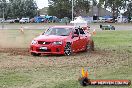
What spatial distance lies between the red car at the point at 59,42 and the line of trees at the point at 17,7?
9933cm

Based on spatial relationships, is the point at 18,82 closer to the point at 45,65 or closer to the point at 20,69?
the point at 20,69

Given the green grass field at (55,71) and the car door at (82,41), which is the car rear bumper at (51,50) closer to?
the green grass field at (55,71)

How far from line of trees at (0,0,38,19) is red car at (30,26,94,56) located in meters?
99.3

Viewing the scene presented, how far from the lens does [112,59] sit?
56.2ft

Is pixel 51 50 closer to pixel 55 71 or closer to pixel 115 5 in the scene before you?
pixel 55 71

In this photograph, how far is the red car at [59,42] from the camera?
18828 mm

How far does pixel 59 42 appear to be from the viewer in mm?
18922

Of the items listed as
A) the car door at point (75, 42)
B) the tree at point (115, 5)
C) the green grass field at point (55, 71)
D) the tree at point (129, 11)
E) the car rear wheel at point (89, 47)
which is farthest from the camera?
the tree at point (129, 11)

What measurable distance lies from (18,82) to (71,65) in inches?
165

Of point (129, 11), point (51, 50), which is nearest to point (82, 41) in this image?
point (51, 50)

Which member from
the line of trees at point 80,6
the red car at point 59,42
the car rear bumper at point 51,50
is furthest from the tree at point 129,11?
the car rear bumper at point 51,50

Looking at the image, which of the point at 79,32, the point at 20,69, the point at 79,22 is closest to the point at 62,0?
the point at 79,22

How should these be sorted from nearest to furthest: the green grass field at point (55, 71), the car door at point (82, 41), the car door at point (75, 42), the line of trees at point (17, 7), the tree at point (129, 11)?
the green grass field at point (55, 71) < the car door at point (75, 42) < the car door at point (82, 41) < the line of trees at point (17, 7) < the tree at point (129, 11)

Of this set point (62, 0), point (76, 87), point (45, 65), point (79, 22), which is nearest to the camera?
point (76, 87)
